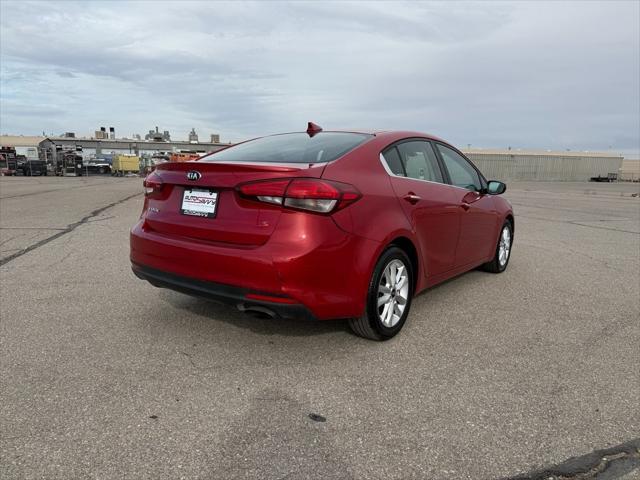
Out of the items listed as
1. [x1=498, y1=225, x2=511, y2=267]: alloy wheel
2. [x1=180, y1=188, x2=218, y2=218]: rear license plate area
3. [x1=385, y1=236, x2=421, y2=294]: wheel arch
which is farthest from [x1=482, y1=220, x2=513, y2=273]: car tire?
[x1=180, y1=188, x2=218, y2=218]: rear license plate area

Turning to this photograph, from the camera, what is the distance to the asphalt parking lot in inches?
92.4

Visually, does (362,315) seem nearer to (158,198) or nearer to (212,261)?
(212,261)

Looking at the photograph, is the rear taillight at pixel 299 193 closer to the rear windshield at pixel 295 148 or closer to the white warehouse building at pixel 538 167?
the rear windshield at pixel 295 148

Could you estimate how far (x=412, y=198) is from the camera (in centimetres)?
389

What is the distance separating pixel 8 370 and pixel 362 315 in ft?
7.65

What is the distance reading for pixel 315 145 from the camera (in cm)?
386

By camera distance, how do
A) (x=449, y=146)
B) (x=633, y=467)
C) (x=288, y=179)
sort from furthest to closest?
(x=449, y=146) → (x=288, y=179) → (x=633, y=467)

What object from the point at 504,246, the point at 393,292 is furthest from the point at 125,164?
the point at 393,292

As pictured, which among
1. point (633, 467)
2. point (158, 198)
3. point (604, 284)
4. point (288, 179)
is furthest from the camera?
point (604, 284)

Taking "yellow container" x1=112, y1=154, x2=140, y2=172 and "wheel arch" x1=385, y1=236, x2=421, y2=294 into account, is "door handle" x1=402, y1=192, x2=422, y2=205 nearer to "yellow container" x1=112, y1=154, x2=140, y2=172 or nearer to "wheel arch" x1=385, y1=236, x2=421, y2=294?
"wheel arch" x1=385, y1=236, x2=421, y2=294

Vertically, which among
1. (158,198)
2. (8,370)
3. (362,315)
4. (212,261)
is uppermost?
(158,198)

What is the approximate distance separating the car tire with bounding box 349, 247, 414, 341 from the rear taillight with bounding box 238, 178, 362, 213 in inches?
26.0

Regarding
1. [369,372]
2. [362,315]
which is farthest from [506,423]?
[362,315]

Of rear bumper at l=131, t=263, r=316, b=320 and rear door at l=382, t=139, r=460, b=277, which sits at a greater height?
rear door at l=382, t=139, r=460, b=277
